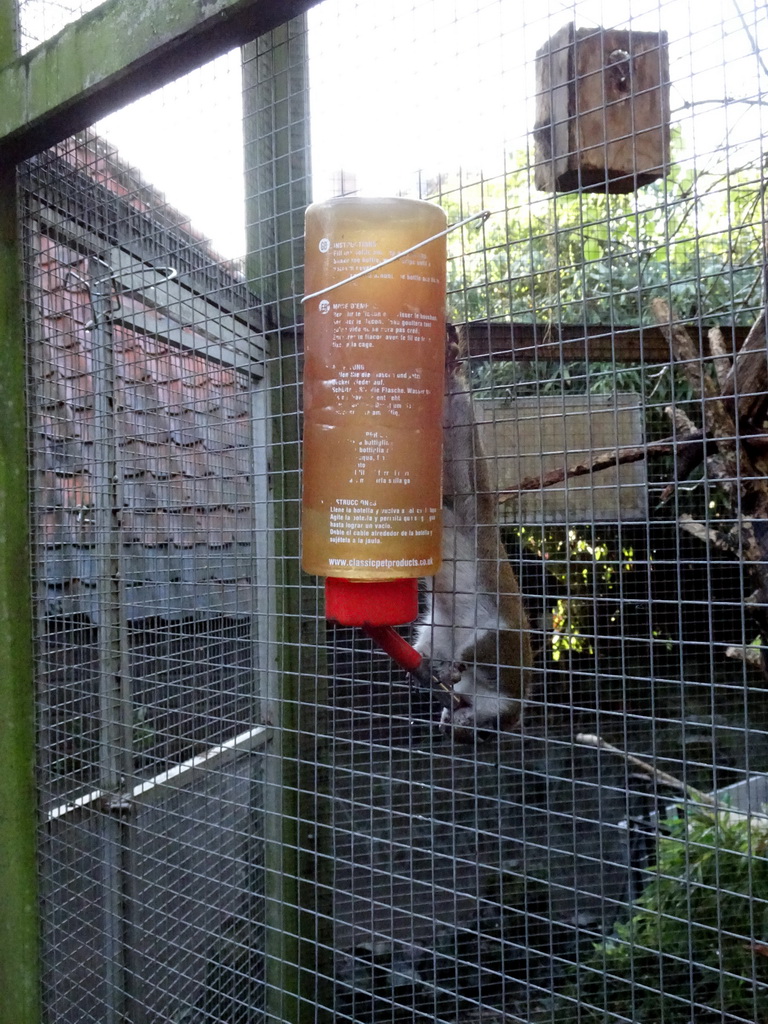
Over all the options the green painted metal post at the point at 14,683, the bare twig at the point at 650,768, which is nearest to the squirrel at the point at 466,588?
the bare twig at the point at 650,768

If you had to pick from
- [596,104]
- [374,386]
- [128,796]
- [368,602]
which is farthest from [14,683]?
[596,104]

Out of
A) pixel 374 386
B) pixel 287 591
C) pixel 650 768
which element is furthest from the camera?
pixel 650 768

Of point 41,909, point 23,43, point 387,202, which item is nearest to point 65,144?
point 23,43

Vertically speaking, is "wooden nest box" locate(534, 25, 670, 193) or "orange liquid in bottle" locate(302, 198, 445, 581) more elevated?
"wooden nest box" locate(534, 25, 670, 193)

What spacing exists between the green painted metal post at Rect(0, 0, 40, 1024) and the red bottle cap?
2.88 ft

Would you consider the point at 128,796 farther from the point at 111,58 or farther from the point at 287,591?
the point at 111,58

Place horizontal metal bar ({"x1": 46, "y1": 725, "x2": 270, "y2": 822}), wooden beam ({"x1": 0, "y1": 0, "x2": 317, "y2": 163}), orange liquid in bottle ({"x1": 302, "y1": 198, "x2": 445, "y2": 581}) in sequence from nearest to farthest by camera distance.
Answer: orange liquid in bottle ({"x1": 302, "y1": 198, "x2": 445, "y2": 581}) → wooden beam ({"x1": 0, "y1": 0, "x2": 317, "y2": 163}) → horizontal metal bar ({"x1": 46, "y1": 725, "x2": 270, "y2": 822})

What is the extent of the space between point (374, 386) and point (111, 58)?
75 cm

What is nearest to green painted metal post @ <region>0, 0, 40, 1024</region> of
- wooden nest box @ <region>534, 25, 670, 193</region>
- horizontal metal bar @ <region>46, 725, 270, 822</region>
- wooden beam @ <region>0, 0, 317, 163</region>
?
horizontal metal bar @ <region>46, 725, 270, 822</region>

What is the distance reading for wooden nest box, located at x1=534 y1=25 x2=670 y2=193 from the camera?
1064 mm

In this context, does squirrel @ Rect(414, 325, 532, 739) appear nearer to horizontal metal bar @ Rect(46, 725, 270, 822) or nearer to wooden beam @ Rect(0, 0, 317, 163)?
horizontal metal bar @ Rect(46, 725, 270, 822)

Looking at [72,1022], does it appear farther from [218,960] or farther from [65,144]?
[65,144]

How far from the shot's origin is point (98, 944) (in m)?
1.82

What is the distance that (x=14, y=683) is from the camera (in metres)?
1.66
